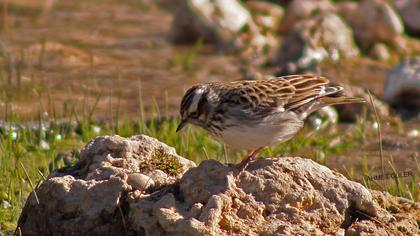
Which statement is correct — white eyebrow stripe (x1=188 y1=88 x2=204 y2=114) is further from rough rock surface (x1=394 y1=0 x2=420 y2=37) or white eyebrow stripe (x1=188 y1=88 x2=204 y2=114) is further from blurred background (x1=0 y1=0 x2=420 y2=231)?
rough rock surface (x1=394 y1=0 x2=420 y2=37)

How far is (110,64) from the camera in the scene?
14.1 metres

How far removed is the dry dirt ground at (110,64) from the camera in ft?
36.5

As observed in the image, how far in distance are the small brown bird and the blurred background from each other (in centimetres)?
93

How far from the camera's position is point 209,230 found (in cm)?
597

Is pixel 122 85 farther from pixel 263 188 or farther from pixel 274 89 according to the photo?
pixel 263 188

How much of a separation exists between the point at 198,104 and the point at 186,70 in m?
6.86

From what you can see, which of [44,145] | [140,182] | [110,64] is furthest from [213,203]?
[110,64]

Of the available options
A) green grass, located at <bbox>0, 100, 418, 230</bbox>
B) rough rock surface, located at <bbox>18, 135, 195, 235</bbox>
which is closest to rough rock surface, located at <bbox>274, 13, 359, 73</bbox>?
green grass, located at <bbox>0, 100, 418, 230</bbox>

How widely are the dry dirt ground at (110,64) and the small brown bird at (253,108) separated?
2.30 meters

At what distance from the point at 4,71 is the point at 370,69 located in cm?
533

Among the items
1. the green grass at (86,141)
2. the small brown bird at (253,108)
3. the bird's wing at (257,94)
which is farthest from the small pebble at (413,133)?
the bird's wing at (257,94)

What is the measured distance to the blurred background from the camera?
9.40m

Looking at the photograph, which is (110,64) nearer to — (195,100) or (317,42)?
(317,42)

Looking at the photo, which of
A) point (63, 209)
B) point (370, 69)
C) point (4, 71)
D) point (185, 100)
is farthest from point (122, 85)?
point (63, 209)
